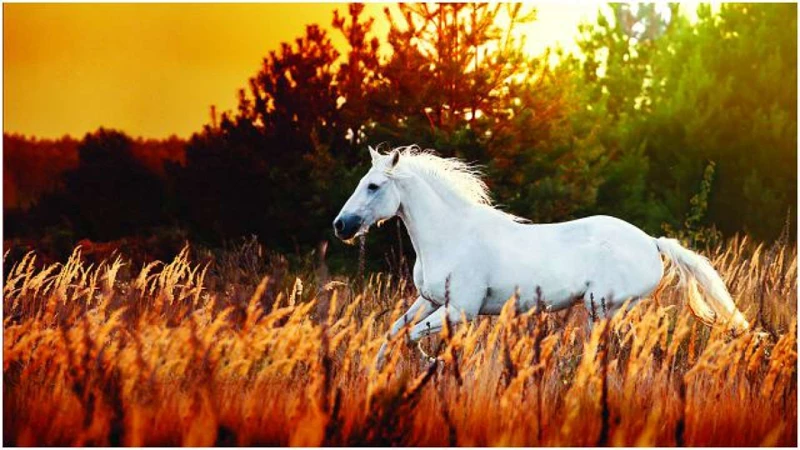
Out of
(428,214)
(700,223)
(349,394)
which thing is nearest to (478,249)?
(428,214)

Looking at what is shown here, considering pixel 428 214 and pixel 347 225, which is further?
pixel 428 214

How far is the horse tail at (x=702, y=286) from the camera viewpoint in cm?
719

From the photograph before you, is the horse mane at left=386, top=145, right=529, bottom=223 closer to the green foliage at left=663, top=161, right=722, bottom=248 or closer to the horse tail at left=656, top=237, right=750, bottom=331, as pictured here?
the horse tail at left=656, top=237, right=750, bottom=331

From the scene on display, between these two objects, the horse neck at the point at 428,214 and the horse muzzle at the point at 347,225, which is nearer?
the horse muzzle at the point at 347,225

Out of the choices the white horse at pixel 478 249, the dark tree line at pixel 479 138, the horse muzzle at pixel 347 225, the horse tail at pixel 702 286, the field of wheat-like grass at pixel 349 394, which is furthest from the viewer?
the dark tree line at pixel 479 138

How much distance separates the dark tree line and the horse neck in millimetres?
3628

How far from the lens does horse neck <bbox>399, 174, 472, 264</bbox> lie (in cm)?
690

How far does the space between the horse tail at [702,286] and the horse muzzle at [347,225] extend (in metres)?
2.21

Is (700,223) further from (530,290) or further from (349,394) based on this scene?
(349,394)

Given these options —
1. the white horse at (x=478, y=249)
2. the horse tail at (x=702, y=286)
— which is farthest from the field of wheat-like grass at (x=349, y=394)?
the horse tail at (x=702, y=286)

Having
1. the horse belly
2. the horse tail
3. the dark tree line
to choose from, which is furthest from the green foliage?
the horse belly

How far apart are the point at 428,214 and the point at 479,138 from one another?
4235mm

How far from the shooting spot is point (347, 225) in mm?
6582

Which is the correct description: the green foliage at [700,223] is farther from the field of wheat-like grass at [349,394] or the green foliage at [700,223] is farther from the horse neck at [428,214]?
the field of wheat-like grass at [349,394]
